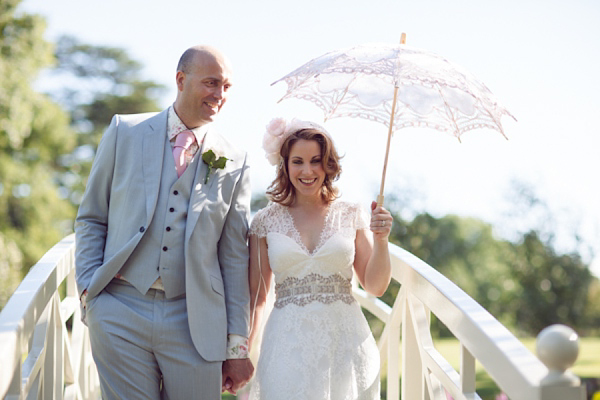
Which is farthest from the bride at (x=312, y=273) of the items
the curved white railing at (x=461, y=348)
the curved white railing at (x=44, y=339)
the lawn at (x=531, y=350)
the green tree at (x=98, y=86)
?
the green tree at (x=98, y=86)

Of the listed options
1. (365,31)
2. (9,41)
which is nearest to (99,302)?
(9,41)

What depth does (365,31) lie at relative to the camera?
35562 millimetres

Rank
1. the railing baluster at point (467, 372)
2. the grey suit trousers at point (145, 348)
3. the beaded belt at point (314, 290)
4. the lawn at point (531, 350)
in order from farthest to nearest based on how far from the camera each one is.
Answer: the lawn at point (531, 350), the beaded belt at point (314, 290), the grey suit trousers at point (145, 348), the railing baluster at point (467, 372)

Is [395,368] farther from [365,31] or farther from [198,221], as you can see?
[365,31]

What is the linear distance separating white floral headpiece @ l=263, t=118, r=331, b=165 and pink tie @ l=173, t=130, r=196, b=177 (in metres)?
0.46

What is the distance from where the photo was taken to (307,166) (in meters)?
3.46

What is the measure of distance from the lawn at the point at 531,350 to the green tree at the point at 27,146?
23.7ft

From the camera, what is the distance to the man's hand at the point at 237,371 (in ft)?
10.3

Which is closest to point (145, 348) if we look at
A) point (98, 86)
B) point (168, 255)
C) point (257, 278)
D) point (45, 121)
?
point (168, 255)

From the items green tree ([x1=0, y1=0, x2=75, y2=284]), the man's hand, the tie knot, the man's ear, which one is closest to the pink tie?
the tie knot

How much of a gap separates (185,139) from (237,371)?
3.14 feet

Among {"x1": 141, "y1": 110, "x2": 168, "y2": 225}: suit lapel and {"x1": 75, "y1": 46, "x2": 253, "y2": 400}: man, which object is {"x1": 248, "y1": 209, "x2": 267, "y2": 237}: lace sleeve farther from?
{"x1": 141, "y1": 110, "x2": 168, "y2": 225}: suit lapel

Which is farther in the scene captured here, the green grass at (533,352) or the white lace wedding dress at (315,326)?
the green grass at (533,352)

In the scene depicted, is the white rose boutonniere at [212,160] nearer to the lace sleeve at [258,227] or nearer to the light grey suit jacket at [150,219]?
the light grey suit jacket at [150,219]
